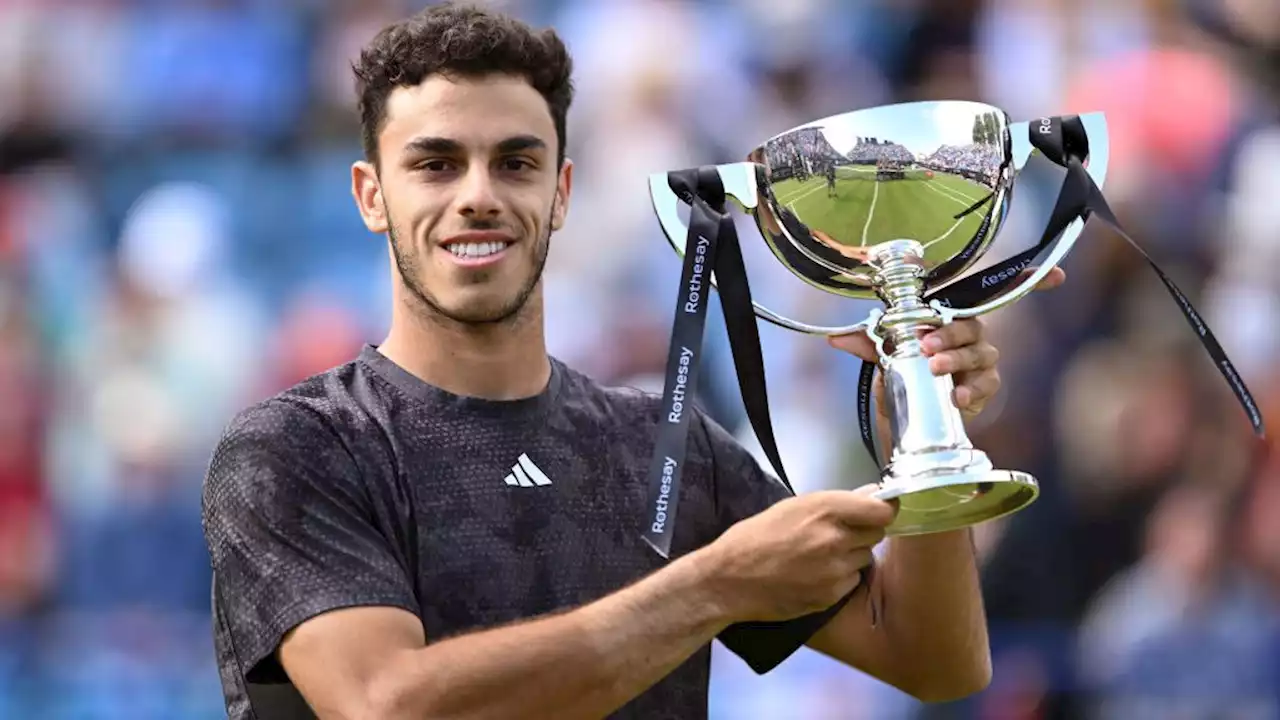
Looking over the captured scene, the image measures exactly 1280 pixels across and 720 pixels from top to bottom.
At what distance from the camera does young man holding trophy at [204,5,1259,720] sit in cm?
231

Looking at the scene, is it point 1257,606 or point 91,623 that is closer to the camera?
point 1257,606

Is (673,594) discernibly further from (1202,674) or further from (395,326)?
(1202,674)

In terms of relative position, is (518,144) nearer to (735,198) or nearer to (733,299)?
(735,198)

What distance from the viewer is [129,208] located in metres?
6.59

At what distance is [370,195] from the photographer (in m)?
2.91

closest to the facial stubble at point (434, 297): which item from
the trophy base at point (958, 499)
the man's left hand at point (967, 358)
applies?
the man's left hand at point (967, 358)

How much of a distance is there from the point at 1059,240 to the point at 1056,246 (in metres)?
0.02

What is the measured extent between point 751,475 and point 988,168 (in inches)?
26.8

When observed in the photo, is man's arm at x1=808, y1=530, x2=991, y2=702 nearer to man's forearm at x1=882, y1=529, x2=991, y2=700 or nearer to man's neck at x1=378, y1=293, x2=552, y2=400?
man's forearm at x1=882, y1=529, x2=991, y2=700

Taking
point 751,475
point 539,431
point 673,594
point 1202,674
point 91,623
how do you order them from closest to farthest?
1. point 673,594
2. point 539,431
3. point 751,475
4. point 1202,674
5. point 91,623

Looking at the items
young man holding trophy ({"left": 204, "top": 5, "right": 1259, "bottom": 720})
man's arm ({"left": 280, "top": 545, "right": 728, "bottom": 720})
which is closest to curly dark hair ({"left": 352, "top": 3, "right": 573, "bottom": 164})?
young man holding trophy ({"left": 204, "top": 5, "right": 1259, "bottom": 720})

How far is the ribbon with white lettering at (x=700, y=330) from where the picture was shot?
234cm

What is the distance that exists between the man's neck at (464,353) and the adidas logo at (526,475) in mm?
127

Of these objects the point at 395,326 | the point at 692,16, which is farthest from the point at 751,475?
the point at 692,16
